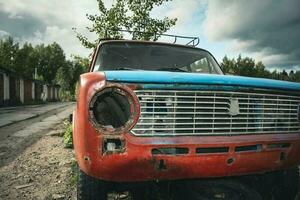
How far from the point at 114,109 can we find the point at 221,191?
40.3 inches

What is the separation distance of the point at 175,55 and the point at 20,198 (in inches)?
91.0

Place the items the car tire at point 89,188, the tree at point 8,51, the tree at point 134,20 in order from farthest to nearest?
the tree at point 8,51, the tree at point 134,20, the car tire at point 89,188

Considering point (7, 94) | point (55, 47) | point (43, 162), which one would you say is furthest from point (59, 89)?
point (43, 162)

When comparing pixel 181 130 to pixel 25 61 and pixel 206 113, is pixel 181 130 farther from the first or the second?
pixel 25 61

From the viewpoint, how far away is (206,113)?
2.33 meters

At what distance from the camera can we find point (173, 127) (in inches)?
88.5

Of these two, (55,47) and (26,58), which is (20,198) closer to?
(26,58)

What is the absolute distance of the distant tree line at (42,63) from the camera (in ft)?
213

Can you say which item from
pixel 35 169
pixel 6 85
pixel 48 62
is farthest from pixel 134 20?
pixel 48 62

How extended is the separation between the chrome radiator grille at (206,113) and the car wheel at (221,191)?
16.6 inches

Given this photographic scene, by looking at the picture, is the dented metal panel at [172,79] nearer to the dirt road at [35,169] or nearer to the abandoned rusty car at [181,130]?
the abandoned rusty car at [181,130]

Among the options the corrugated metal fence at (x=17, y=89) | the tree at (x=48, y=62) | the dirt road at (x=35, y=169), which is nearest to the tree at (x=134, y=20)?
the dirt road at (x=35, y=169)

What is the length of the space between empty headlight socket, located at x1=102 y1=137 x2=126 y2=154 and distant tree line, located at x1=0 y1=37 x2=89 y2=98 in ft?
206

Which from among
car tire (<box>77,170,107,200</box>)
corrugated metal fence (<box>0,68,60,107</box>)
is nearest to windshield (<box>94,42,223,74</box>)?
car tire (<box>77,170,107,200</box>)
